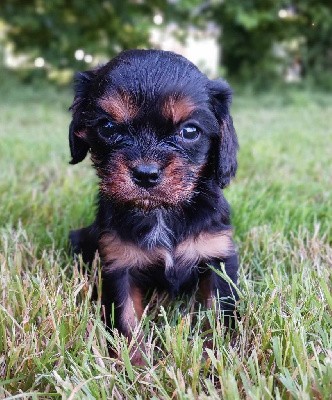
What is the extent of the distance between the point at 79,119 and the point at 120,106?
45 centimetres

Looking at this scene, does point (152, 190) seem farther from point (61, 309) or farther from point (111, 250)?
point (61, 309)

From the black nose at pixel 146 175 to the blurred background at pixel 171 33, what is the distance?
757 cm

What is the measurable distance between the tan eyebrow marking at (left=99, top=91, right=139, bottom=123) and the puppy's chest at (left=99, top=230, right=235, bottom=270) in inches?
22.2

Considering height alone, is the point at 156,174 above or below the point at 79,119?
below

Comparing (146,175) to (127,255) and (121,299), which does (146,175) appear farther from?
(121,299)

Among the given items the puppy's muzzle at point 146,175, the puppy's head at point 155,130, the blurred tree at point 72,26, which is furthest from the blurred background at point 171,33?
the puppy's muzzle at point 146,175

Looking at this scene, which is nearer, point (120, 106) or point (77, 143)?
point (120, 106)

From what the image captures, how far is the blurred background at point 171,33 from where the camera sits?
9.90 meters

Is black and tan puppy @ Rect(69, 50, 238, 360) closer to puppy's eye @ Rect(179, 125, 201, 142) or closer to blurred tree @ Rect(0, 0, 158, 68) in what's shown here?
puppy's eye @ Rect(179, 125, 201, 142)

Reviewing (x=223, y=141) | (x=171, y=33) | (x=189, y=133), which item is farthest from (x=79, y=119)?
(x=171, y=33)

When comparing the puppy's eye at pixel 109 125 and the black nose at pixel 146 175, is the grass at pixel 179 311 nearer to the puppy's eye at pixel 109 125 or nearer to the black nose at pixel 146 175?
the black nose at pixel 146 175

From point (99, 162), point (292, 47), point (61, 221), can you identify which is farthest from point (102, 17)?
point (99, 162)

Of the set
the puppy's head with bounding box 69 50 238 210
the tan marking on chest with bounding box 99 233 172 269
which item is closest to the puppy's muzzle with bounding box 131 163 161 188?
the puppy's head with bounding box 69 50 238 210

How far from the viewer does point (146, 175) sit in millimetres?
2131
